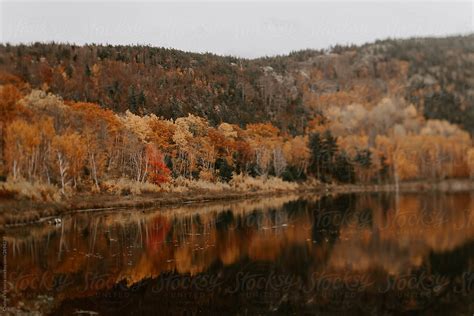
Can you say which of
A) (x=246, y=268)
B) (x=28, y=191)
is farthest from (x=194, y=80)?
(x=246, y=268)

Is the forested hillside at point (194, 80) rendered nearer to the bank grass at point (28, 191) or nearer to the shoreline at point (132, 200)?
the shoreline at point (132, 200)

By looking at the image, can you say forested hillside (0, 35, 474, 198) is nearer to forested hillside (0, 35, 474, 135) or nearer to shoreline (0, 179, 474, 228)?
forested hillside (0, 35, 474, 135)

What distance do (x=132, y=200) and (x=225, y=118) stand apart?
6593 centimetres

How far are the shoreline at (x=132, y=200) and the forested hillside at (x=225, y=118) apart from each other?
123 cm

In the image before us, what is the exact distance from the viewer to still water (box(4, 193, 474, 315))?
550 inches

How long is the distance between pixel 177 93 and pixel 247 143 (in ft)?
116

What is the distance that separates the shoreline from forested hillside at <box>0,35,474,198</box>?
1.23 meters

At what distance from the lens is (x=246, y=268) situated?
18797 mm

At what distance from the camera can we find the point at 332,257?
2045 centimetres

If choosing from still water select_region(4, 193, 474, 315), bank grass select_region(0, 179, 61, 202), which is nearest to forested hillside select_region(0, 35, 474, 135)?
still water select_region(4, 193, 474, 315)

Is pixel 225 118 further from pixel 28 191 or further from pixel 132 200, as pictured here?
pixel 28 191

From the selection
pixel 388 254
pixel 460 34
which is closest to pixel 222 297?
pixel 388 254

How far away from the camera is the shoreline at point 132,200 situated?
1184 inches

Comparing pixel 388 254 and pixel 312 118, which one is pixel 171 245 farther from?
pixel 312 118
